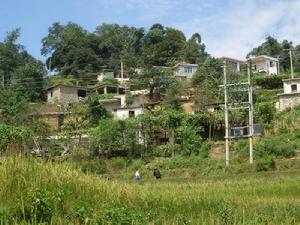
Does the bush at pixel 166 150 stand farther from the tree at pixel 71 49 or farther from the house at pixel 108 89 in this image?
the tree at pixel 71 49

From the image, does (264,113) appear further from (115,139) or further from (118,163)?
(118,163)

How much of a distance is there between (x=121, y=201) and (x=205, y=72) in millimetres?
54019

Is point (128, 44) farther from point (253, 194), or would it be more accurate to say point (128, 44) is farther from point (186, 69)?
point (253, 194)

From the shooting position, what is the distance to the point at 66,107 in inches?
2151

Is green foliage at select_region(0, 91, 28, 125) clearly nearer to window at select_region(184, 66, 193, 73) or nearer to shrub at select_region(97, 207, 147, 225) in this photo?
window at select_region(184, 66, 193, 73)

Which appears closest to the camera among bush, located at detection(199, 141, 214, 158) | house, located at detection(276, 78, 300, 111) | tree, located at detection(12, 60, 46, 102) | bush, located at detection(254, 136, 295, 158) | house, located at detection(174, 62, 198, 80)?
bush, located at detection(254, 136, 295, 158)

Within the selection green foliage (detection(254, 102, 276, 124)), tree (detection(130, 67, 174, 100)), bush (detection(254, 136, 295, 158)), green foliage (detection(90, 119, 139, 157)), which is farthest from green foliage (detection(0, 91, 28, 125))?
bush (detection(254, 136, 295, 158))

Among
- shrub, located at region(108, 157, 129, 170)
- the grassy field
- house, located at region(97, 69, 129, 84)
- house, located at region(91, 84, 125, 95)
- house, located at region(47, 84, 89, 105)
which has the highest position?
house, located at region(97, 69, 129, 84)

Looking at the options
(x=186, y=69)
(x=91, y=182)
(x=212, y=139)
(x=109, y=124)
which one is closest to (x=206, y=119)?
(x=212, y=139)

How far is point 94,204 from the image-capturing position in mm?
9906

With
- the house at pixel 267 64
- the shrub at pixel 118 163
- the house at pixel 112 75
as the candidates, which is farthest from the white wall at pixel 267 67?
the shrub at pixel 118 163

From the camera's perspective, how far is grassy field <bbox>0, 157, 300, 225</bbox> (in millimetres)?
7969

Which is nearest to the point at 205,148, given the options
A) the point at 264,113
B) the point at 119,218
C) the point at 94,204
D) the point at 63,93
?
the point at 264,113

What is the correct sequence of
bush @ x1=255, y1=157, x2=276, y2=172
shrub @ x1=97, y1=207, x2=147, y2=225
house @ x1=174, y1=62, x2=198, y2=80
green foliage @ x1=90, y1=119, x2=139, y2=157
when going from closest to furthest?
shrub @ x1=97, y1=207, x2=147, y2=225 < bush @ x1=255, y1=157, x2=276, y2=172 < green foliage @ x1=90, y1=119, x2=139, y2=157 < house @ x1=174, y1=62, x2=198, y2=80
